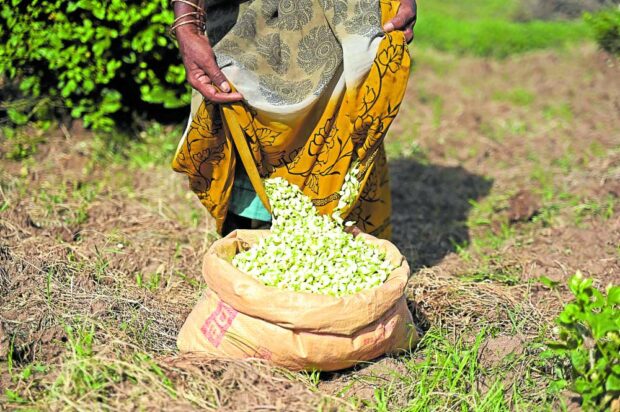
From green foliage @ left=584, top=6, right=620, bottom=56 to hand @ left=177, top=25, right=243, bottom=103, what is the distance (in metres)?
3.24

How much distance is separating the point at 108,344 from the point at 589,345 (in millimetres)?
1750

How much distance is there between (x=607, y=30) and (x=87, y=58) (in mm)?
3512

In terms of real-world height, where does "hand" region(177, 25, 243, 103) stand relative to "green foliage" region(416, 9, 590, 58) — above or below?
above

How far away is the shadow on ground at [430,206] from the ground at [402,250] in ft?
0.05

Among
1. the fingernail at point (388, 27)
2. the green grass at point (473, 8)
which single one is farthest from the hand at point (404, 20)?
the green grass at point (473, 8)

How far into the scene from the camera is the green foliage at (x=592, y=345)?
2.54 meters

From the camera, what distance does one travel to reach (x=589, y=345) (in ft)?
8.73

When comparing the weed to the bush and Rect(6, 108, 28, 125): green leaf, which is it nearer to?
the bush

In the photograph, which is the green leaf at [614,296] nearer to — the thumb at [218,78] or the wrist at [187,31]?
the thumb at [218,78]

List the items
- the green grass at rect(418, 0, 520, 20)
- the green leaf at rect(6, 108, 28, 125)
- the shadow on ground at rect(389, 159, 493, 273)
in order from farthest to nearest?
the green grass at rect(418, 0, 520, 20) < the green leaf at rect(6, 108, 28, 125) < the shadow on ground at rect(389, 159, 493, 273)

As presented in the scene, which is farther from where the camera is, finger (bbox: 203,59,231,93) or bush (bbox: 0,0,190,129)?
bush (bbox: 0,0,190,129)

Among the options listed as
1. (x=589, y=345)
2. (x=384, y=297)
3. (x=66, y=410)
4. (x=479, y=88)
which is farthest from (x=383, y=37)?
(x=479, y=88)

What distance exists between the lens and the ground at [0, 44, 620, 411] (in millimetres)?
2852

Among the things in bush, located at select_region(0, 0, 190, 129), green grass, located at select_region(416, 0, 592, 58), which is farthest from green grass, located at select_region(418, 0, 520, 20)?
bush, located at select_region(0, 0, 190, 129)
